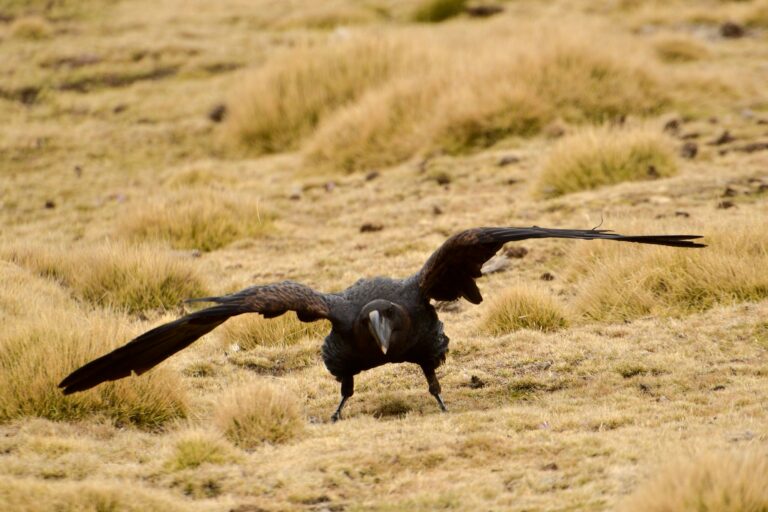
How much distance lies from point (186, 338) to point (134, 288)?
3.17 m

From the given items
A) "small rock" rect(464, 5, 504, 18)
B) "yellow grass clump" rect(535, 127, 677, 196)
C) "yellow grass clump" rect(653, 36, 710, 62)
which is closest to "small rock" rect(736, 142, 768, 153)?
"yellow grass clump" rect(535, 127, 677, 196)

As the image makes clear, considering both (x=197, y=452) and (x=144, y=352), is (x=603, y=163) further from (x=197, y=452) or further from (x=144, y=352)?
(x=197, y=452)

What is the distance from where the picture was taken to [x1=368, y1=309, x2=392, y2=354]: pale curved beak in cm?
562

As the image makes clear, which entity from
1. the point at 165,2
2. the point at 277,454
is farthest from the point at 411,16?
the point at 277,454

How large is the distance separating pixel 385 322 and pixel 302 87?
9934 mm

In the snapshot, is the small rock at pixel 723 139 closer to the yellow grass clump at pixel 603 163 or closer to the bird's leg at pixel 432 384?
the yellow grass clump at pixel 603 163

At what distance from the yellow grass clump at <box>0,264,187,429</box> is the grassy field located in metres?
0.02

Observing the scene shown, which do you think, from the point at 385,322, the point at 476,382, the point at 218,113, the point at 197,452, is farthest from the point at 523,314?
the point at 218,113

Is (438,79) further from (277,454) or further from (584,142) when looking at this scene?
(277,454)

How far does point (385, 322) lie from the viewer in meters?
5.74

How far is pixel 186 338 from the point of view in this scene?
592 centimetres

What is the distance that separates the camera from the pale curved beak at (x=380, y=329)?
562cm

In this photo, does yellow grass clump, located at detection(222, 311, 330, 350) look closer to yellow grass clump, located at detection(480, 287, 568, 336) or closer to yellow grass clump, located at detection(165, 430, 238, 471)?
yellow grass clump, located at detection(480, 287, 568, 336)

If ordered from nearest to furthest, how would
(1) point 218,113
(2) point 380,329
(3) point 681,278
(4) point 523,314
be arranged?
(2) point 380,329
(4) point 523,314
(3) point 681,278
(1) point 218,113
